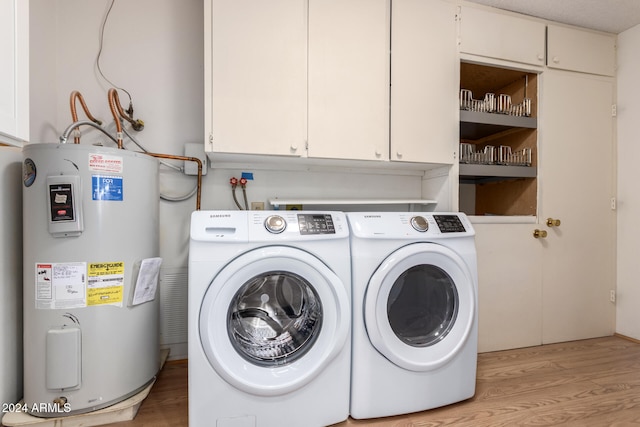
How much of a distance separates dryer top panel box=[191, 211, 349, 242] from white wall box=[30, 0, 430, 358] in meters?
0.64

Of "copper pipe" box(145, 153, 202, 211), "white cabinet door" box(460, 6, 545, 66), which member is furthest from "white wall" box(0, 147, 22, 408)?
"white cabinet door" box(460, 6, 545, 66)

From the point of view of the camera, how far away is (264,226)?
1224mm

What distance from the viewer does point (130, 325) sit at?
1320 millimetres

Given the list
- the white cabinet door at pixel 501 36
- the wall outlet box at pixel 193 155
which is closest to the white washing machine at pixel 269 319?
the wall outlet box at pixel 193 155

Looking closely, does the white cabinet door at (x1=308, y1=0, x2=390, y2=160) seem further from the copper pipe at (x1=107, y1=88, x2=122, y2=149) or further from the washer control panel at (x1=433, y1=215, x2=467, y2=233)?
the copper pipe at (x1=107, y1=88, x2=122, y2=149)

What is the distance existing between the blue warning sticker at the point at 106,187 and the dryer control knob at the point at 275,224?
670 mm

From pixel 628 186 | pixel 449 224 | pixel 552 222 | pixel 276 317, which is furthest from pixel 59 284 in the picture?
pixel 628 186

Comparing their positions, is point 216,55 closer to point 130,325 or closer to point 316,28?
point 316,28

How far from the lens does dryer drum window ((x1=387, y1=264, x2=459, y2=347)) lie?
1.40 m

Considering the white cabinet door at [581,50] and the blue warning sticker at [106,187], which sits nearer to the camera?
the blue warning sticker at [106,187]

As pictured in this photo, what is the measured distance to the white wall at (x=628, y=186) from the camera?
6.78 ft

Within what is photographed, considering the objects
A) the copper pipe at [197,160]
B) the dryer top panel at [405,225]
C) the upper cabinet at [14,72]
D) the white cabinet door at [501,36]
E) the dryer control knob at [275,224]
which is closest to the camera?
the upper cabinet at [14,72]

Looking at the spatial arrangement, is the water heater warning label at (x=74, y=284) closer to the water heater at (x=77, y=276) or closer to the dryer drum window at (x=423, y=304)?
the water heater at (x=77, y=276)

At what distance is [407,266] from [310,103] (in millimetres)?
990
